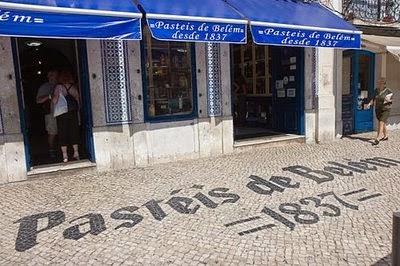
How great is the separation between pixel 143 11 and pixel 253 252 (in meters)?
3.69

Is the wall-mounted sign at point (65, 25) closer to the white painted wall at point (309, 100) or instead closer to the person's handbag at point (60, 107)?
the person's handbag at point (60, 107)

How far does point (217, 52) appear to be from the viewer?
7.19 meters

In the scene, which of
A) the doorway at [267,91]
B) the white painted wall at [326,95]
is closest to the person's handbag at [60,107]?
the doorway at [267,91]

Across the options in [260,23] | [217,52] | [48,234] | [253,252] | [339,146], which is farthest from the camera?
[339,146]

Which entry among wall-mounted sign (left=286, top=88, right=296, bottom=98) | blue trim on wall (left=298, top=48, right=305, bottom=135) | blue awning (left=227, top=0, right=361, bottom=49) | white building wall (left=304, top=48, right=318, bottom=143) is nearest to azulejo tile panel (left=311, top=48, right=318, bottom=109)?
white building wall (left=304, top=48, right=318, bottom=143)

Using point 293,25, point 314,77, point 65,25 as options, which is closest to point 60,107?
point 65,25

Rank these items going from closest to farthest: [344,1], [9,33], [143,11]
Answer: [9,33] < [143,11] < [344,1]

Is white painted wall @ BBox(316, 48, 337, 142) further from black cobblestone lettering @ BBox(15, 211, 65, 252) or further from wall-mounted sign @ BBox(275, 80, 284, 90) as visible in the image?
black cobblestone lettering @ BBox(15, 211, 65, 252)

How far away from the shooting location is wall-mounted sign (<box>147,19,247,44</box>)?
208 inches

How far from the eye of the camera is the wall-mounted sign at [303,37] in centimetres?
611

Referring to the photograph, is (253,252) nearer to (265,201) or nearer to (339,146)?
(265,201)

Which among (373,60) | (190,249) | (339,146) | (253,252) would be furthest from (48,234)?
(373,60)

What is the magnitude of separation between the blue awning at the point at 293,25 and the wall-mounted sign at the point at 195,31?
31 cm

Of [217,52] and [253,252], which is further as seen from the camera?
[217,52]
